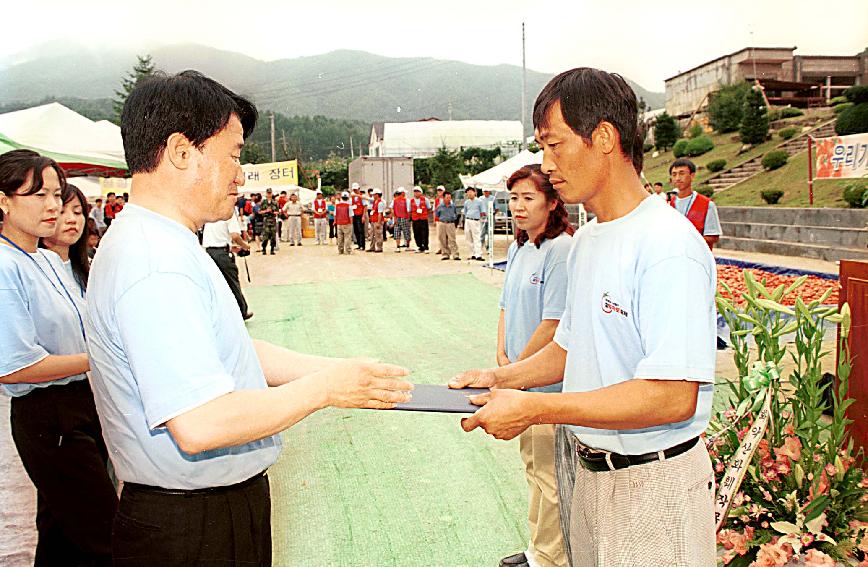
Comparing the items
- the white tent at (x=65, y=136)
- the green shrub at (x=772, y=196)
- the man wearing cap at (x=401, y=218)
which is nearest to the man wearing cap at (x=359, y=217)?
the man wearing cap at (x=401, y=218)

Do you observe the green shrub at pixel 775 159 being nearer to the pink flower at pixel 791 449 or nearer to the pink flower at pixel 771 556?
the pink flower at pixel 791 449

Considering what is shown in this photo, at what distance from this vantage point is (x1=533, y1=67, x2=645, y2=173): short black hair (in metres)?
1.59

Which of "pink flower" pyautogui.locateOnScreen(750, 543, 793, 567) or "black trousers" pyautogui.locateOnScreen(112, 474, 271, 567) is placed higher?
"black trousers" pyautogui.locateOnScreen(112, 474, 271, 567)

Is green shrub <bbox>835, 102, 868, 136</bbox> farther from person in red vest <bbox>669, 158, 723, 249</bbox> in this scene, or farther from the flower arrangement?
the flower arrangement

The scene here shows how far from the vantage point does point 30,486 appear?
383 cm

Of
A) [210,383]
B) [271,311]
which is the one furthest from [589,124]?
[271,311]

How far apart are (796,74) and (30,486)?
4032cm

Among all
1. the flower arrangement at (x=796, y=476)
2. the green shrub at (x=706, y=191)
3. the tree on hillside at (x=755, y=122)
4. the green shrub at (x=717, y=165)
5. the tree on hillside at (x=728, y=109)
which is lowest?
the flower arrangement at (x=796, y=476)

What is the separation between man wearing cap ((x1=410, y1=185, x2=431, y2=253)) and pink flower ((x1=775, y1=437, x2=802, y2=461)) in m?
14.5

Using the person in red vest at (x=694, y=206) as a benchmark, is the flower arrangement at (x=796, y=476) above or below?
below

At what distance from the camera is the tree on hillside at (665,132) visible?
95.4 feet

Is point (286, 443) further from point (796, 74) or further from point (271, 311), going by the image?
point (796, 74)

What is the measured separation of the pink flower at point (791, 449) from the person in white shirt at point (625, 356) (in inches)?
41.0

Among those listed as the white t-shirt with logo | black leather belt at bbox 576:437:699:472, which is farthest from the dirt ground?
the white t-shirt with logo
